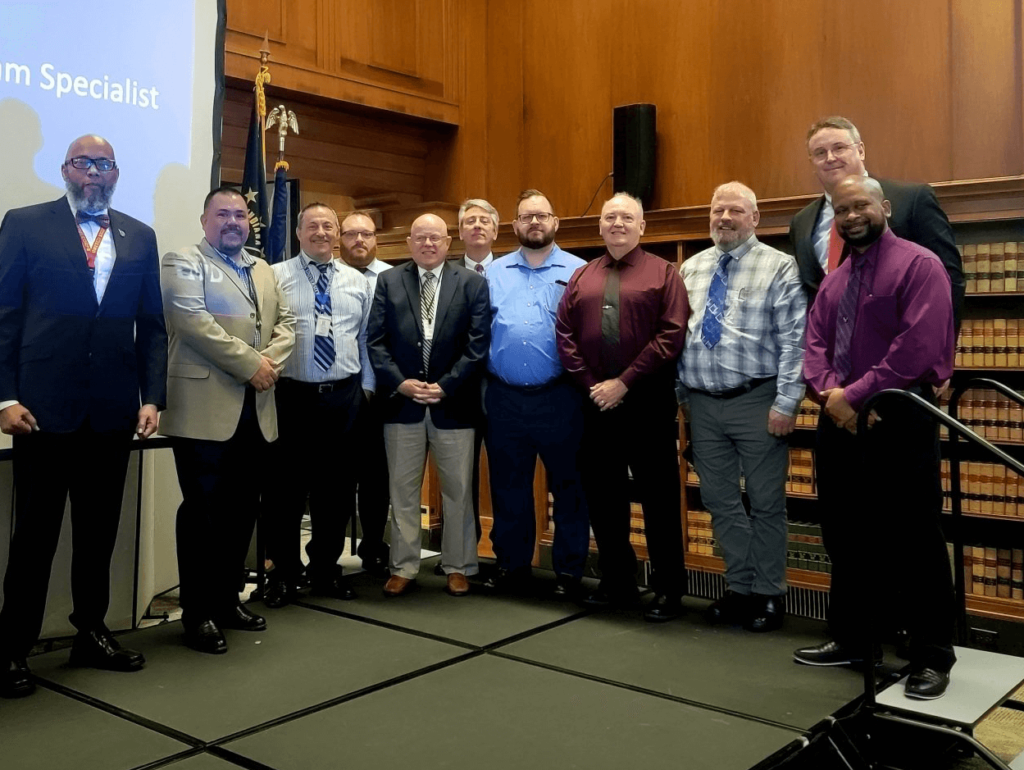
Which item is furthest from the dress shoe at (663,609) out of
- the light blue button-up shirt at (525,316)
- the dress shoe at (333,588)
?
the dress shoe at (333,588)

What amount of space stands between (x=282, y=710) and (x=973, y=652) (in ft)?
6.74

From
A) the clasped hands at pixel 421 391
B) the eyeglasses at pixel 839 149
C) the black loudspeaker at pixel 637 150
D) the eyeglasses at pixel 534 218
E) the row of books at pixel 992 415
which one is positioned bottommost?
the row of books at pixel 992 415

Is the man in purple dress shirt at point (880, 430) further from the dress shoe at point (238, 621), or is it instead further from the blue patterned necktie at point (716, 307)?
the dress shoe at point (238, 621)

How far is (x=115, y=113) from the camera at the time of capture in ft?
11.4

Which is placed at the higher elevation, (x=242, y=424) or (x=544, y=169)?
(x=544, y=169)

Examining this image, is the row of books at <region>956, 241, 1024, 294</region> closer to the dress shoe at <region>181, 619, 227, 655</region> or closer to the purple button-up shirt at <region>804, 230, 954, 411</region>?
the purple button-up shirt at <region>804, 230, 954, 411</region>

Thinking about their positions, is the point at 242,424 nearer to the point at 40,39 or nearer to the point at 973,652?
the point at 40,39

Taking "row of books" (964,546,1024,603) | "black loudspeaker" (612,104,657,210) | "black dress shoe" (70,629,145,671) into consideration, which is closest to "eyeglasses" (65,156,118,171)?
"black dress shoe" (70,629,145,671)

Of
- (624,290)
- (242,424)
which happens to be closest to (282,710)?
(242,424)

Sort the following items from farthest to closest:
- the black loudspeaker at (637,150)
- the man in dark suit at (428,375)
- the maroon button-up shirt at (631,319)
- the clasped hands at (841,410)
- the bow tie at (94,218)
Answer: the black loudspeaker at (637,150) < the man in dark suit at (428,375) < the maroon button-up shirt at (631,319) < the bow tie at (94,218) < the clasped hands at (841,410)

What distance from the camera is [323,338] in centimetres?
365

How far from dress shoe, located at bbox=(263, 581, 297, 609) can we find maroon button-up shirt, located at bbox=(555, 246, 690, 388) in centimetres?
141

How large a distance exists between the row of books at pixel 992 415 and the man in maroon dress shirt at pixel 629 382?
1511 mm

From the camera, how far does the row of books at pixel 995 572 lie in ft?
13.4
